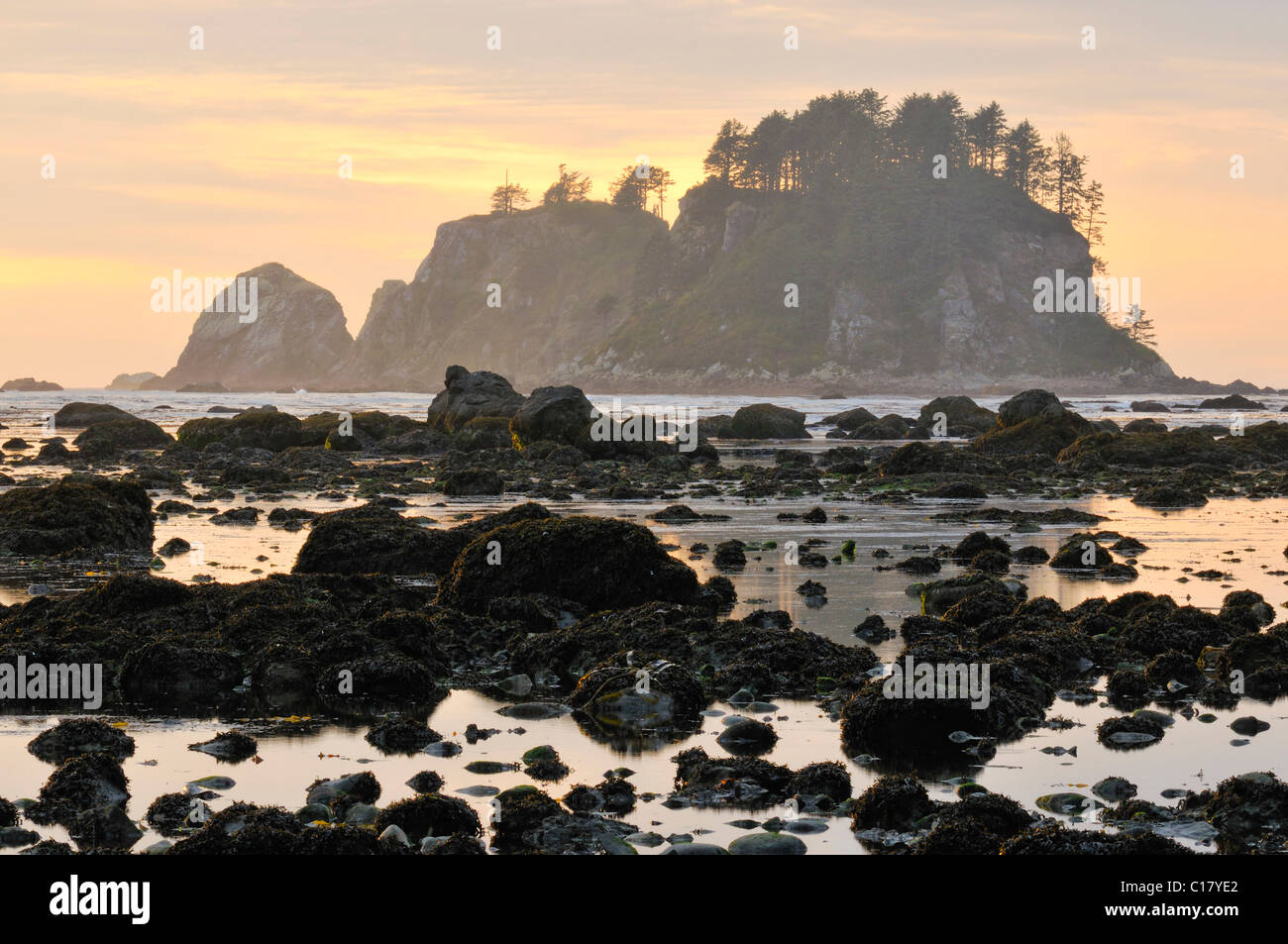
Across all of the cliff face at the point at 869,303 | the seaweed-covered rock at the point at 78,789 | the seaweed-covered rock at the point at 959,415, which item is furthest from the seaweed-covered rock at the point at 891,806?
the cliff face at the point at 869,303

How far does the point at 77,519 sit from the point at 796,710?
13528 mm

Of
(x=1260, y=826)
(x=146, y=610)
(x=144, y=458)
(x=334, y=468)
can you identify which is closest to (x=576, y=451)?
(x=334, y=468)

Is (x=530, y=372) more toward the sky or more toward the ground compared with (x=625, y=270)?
more toward the ground

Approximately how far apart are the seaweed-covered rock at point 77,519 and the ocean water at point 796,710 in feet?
3.65

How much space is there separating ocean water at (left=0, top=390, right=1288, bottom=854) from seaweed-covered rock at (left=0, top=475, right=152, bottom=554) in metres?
1.11

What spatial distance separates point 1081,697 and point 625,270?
189353 mm

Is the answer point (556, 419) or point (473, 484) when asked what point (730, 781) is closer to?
point (473, 484)

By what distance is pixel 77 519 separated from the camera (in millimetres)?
19234

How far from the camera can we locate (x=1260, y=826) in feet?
23.2

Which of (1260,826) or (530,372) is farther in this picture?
(530,372)

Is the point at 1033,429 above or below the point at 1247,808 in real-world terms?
above

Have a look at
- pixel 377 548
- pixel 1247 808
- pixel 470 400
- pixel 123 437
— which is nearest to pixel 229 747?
pixel 1247 808

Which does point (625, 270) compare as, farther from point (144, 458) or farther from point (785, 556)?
point (785, 556)

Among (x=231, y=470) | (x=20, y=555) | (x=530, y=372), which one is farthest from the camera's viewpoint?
(x=530, y=372)
